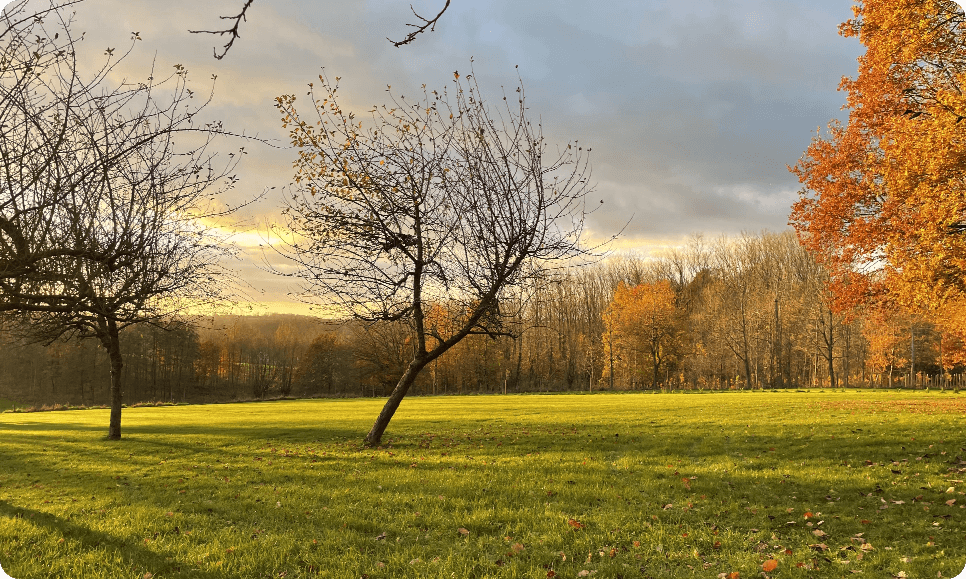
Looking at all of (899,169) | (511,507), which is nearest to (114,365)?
(511,507)

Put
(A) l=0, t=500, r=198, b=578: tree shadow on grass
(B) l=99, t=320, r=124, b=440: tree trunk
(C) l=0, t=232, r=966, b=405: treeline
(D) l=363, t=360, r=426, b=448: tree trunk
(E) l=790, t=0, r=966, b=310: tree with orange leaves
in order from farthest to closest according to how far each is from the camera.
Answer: (C) l=0, t=232, r=966, b=405: treeline
(B) l=99, t=320, r=124, b=440: tree trunk
(D) l=363, t=360, r=426, b=448: tree trunk
(E) l=790, t=0, r=966, b=310: tree with orange leaves
(A) l=0, t=500, r=198, b=578: tree shadow on grass

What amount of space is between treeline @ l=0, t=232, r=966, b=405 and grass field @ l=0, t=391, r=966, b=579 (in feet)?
118

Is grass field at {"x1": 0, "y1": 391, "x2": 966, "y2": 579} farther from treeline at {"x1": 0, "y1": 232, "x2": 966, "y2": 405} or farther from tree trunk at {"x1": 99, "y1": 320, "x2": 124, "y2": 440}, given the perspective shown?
treeline at {"x1": 0, "y1": 232, "x2": 966, "y2": 405}

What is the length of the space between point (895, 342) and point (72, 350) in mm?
98787

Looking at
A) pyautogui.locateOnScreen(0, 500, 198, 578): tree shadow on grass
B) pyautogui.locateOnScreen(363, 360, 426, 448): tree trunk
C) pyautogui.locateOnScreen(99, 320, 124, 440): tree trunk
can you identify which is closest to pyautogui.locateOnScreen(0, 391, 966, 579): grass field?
pyautogui.locateOnScreen(0, 500, 198, 578): tree shadow on grass

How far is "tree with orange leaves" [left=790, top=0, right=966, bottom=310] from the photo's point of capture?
1242 centimetres

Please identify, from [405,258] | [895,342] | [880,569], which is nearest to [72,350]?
[405,258]

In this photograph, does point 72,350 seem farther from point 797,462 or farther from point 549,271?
point 797,462

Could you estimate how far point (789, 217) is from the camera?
19.2 metres

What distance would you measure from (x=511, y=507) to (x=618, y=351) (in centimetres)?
5579

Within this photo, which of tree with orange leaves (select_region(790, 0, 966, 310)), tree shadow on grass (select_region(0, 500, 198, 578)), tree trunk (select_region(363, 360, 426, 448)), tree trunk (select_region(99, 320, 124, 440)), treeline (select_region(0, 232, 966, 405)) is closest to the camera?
tree shadow on grass (select_region(0, 500, 198, 578))

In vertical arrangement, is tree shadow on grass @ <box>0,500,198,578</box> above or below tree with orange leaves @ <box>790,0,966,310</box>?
below

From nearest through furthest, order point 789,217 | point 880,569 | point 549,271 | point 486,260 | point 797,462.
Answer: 1. point 880,569
2. point 797,462
3. point 486,260
4. point 549,271
5. point 789,217

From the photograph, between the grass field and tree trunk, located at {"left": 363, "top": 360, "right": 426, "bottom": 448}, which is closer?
the grass field
